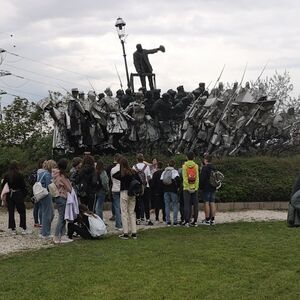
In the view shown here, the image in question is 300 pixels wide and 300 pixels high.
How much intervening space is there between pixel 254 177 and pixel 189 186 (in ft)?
20.5

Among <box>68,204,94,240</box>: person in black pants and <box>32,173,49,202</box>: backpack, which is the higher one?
<box>32,173,49,202</box>: backpack

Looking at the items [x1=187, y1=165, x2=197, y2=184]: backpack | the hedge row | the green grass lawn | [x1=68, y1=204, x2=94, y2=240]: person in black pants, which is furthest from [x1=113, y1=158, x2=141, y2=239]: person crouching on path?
the hedge row

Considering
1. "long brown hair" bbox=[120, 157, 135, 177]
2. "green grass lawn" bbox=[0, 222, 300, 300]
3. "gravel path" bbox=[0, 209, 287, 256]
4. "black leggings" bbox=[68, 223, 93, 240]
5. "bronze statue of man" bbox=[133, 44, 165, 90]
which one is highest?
"bronze statue of man" bbox=[133, 44, 165, 90]

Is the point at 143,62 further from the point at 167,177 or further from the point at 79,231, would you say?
the point at 79,231

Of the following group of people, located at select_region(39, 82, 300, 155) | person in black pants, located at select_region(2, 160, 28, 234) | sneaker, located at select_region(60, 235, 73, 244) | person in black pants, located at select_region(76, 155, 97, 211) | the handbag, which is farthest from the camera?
group of people, located at select_region(39, 82, 300, 155)

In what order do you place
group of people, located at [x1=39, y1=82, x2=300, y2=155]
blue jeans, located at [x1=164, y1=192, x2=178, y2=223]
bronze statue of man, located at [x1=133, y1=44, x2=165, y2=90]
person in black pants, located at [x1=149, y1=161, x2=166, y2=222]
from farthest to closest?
bronze statue of man, located at [x1=133, y1=44, x2=165, y2=90] < group of people, located at [x1=39, y1=82, x2=300, y2=155] < person in black pants, located at [x1=149, y1=161, x2=166, y2=222] < blue jeans, located at [x1=164, y1=192, x2=178, y2=223]

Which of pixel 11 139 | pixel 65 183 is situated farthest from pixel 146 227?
pixel 11 139

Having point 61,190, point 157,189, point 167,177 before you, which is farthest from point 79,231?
point 157,189

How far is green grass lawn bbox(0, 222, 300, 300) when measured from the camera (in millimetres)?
6629

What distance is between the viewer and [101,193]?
12.5m

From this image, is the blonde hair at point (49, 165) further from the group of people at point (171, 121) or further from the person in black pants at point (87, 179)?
the group of people at point (171, 121)

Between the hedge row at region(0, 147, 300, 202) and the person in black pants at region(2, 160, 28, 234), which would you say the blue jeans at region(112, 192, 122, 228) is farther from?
the hedge row at region(0, 147, 300, 202)

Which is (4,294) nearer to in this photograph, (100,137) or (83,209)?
(83,209)

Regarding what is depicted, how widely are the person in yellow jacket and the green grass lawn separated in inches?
75.5
